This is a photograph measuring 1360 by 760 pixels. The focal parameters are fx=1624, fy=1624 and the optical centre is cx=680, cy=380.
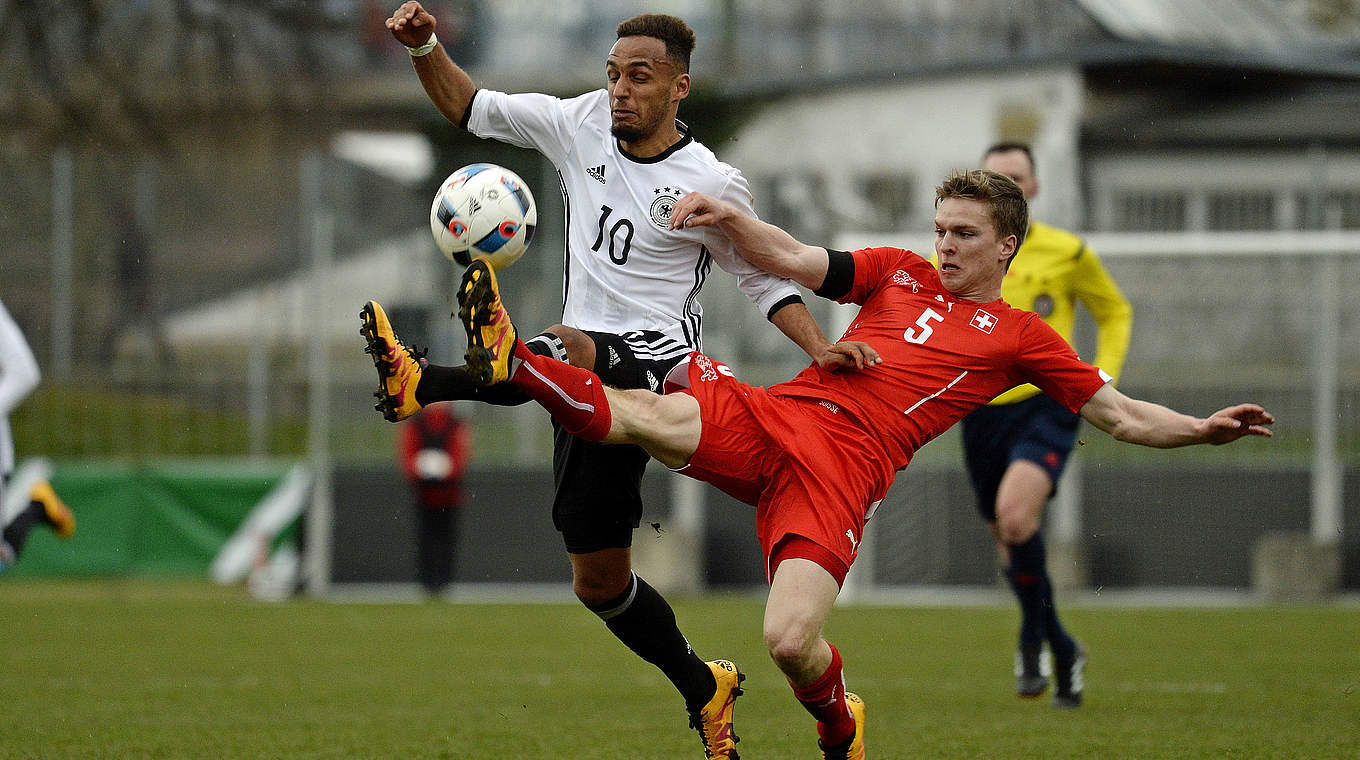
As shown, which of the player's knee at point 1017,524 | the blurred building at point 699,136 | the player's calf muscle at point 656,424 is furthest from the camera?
the blurred building at point 699,136

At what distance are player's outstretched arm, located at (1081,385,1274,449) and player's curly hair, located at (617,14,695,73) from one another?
1.74 m

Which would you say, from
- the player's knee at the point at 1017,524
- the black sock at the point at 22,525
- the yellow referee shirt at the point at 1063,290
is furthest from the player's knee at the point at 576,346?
the black sock at the point at 22,525

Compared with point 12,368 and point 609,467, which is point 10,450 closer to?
point 12,368

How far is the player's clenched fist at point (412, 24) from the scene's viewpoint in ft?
17.2

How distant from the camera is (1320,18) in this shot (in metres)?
26.1

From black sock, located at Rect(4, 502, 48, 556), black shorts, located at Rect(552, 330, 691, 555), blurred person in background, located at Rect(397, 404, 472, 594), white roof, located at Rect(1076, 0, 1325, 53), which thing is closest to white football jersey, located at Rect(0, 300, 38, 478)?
black sock, located at Rect(4, 502, 48, 556)

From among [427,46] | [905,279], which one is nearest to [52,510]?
[427,46]

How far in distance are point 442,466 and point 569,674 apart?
614 cm

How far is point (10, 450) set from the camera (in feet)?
29.5

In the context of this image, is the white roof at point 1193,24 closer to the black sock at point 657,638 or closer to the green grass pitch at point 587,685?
the green grass pitch at point 587,685

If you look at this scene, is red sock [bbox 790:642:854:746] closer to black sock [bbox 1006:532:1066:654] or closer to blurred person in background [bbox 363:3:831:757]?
blurred person in background [bbox 363:3:831:757]

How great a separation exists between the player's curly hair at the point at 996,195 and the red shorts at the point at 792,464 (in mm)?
806

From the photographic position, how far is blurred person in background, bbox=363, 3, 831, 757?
529 centimetres

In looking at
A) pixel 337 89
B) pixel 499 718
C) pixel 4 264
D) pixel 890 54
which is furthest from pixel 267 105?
pixel 499 718
